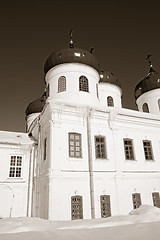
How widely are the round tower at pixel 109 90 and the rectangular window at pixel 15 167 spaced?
1109cm

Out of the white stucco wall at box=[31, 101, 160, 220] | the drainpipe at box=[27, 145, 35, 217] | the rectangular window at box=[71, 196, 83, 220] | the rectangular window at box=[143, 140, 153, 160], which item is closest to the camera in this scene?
the rectangular window at box=[71, 196, 83, 220]

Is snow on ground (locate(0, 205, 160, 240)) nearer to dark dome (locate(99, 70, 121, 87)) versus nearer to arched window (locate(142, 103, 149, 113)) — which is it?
dark dome (locate(99, 70, 121, 87))

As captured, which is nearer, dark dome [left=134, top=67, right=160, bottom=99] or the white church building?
the white church building

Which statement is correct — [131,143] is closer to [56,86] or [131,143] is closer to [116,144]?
[116,144]

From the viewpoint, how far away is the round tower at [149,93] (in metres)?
21.3

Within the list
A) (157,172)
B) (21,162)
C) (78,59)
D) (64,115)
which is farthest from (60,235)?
(78,59)

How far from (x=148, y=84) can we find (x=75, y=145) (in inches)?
565

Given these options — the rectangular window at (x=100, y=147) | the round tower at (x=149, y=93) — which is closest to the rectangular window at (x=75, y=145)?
the rectangular window at (x=100, y=147)

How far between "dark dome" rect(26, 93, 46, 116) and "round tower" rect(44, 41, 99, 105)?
776cm

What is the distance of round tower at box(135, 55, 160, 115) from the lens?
69.8 feet

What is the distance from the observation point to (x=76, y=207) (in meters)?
10.5

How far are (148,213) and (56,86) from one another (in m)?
14.3

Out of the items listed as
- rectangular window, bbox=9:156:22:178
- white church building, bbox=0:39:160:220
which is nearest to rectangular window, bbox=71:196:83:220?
white church building, bbox=0:39:160:220

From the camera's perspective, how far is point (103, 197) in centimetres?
1133
